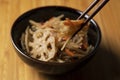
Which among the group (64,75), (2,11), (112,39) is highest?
(2,11)

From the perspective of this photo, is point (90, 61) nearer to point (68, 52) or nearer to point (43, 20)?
point (68, 52)

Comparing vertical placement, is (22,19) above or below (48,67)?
above

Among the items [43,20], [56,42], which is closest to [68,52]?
[56,42]

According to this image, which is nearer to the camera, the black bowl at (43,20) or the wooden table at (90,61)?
the black bowl at (43,20)

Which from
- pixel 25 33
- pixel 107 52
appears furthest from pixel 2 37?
pixel 107 52

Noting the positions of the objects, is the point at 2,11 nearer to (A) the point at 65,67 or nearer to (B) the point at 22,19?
(B) the point at 22,19
